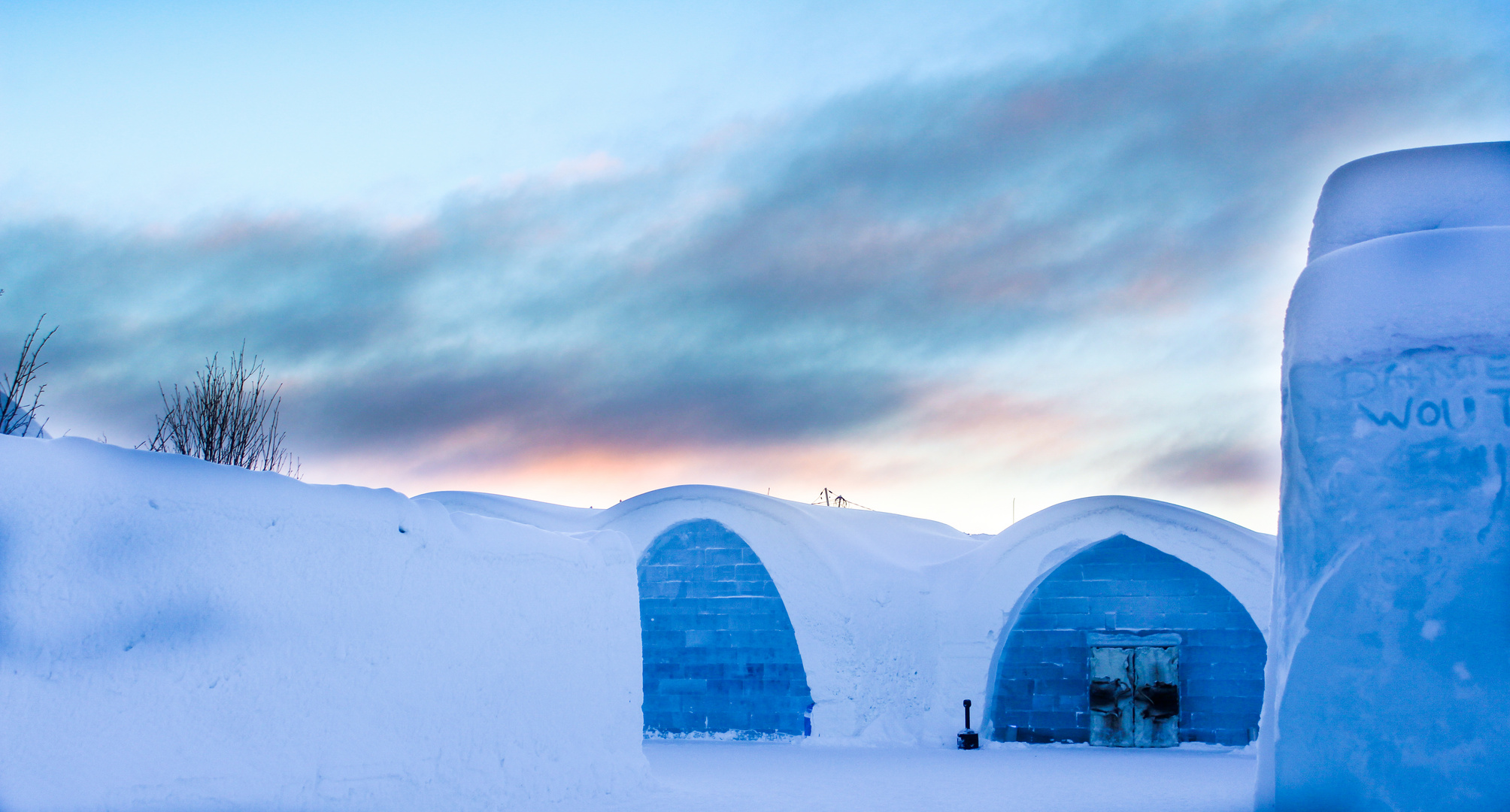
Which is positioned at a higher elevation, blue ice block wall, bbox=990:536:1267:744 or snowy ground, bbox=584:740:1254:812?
blue ice block wall, bbox=990:536:1267:744

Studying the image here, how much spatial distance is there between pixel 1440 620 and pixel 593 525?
37.5 feet

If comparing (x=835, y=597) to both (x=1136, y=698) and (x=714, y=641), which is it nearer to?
(x=714, y=641)

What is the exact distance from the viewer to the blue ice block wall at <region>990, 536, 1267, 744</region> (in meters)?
12.5

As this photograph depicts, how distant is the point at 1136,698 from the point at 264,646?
10284 mm

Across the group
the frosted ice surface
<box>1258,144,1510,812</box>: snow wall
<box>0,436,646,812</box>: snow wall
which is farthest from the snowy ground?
the frosted ice surface

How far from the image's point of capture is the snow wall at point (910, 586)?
12844 millimetres

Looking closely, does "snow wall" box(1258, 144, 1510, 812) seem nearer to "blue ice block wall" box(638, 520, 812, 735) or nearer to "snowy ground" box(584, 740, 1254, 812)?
"snowy ground" box(584, 740, 1254, 812)

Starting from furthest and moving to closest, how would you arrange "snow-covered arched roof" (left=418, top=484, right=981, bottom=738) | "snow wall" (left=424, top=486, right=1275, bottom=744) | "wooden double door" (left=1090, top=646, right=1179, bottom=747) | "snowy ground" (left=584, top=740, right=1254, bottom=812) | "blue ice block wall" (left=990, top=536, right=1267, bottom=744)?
"snow-covered arched roof" (left=418, top=484, right=981, bottom=738) < "snow wall" (left=424, top=486, right=1275, bottom=744) < "wooden double door" (left=1090, top=646, right=1179, bottom=747) < "blue ice block wall" (left=990, top=536, right=1267, bottom=744) < "snowy ground" (left=584, top=740, right=1254, bottom=812)

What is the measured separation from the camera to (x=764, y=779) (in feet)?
30.9

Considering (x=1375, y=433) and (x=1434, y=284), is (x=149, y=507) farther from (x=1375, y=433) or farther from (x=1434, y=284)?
(x=1434, y=284)

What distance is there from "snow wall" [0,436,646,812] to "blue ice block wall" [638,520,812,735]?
662 cm

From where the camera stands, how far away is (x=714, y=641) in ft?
46.4

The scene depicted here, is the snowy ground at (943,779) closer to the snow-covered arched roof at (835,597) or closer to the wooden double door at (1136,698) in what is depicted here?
the wooden double door at (1136,698)

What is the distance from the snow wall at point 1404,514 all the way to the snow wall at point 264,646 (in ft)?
14.6
